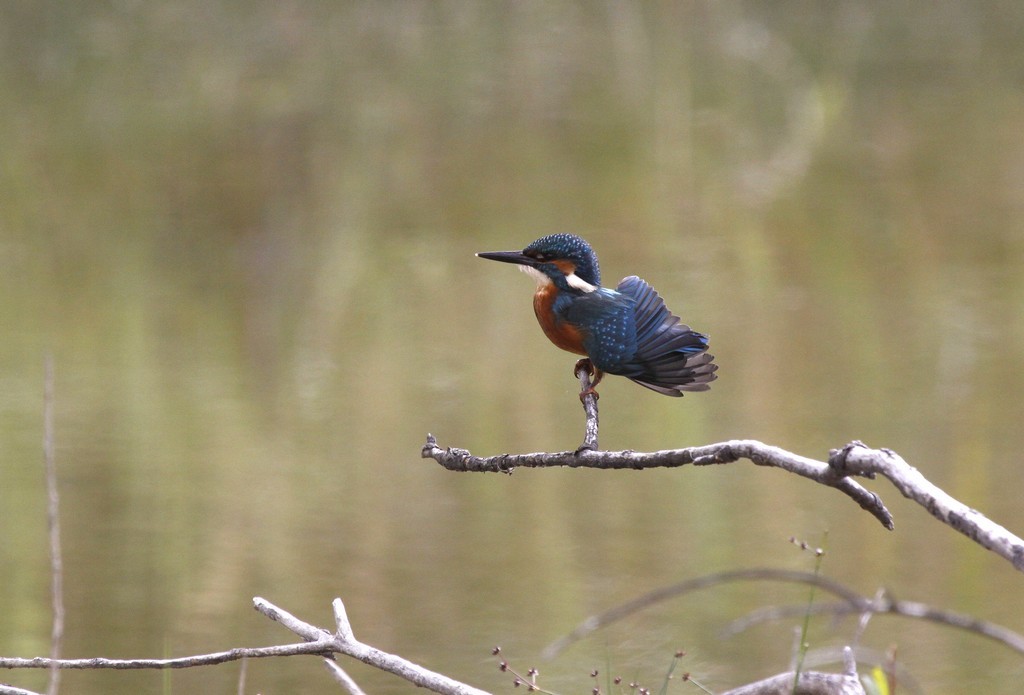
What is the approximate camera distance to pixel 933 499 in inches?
51.7

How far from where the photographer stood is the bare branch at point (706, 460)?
4.69 feet

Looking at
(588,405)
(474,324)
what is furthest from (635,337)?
(474,324)

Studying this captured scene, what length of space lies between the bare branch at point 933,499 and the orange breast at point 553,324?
0.52m

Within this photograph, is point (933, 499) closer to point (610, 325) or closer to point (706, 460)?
point (706, 460)

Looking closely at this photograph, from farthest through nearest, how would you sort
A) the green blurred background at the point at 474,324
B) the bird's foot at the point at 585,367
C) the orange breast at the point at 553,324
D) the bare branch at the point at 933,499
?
1. the green blurred background at the point at 474,324
2. the bird's foot at the point at 585,367
3. the orange breast at the point at 553,324
4. the bare branch at the point at 933,499

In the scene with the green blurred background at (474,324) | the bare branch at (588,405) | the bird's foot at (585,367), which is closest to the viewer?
the bare branch at (588,405)

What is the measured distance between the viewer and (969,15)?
11.8 metres

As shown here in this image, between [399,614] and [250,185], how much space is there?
469 cm

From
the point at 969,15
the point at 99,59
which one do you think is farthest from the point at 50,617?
the point at 969,15

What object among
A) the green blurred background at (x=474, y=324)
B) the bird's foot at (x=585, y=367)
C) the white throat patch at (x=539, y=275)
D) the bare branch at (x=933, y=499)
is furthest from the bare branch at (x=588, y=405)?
the green blurred background at (x=474, y=324)

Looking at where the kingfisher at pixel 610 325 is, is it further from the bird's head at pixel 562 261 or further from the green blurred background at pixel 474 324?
the green blurred background at pixel 474 324

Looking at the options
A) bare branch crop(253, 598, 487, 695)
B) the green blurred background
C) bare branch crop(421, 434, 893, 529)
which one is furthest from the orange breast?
the green blurred background

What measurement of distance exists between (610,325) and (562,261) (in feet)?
0.46

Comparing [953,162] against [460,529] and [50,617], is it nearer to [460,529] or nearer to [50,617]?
[460,529]
